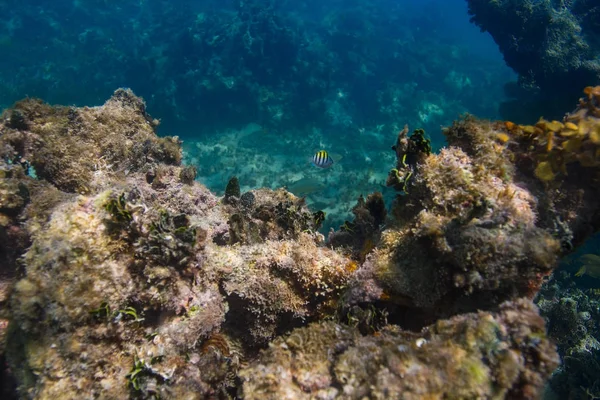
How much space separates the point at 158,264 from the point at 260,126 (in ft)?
65.9

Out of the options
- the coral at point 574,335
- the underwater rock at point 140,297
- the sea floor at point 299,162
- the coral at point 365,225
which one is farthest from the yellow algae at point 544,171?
the sea floor at point 299,162

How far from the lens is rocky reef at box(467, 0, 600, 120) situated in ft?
44.9

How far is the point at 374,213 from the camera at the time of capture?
4941 millimetres

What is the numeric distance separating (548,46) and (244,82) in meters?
17.6

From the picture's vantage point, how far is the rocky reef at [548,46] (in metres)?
13.7

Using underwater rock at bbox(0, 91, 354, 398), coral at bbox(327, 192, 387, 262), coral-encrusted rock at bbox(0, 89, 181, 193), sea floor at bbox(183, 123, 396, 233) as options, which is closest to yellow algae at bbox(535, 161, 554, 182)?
coral at bbox(327, 192, 387, 262)

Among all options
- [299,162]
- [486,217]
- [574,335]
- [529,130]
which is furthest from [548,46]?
[486,217]

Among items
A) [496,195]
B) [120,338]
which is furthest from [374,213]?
[120,338]

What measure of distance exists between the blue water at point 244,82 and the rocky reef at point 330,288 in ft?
35.4

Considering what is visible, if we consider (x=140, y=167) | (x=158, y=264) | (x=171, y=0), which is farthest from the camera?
(x=171, y=0)

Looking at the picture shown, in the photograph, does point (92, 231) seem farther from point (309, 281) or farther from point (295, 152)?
point (295, 152)

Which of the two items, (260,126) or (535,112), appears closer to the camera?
(535,112)

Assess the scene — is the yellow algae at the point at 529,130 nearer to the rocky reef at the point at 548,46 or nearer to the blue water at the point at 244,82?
the blue water at the point at 244,82

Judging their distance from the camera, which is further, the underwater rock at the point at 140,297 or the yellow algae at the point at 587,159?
the yellow algae at the point at 587,159
